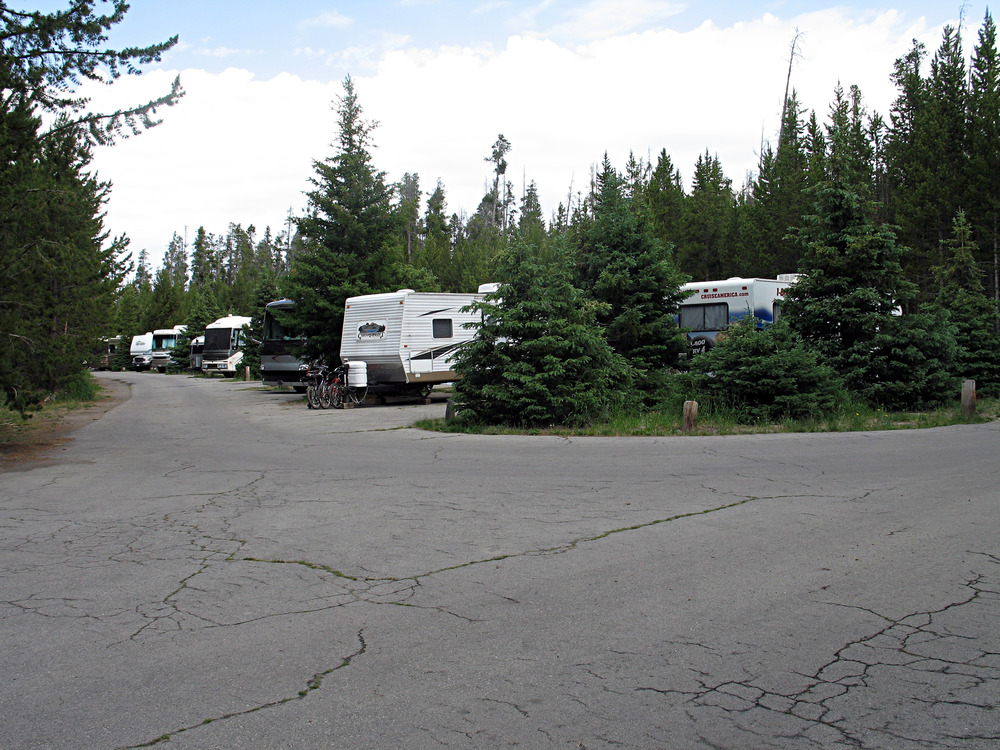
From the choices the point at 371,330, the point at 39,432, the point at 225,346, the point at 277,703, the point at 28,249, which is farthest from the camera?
the point at 225,346

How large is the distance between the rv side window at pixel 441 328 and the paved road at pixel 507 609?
12496 millimetres

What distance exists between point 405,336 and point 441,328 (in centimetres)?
128

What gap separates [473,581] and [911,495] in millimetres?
5501

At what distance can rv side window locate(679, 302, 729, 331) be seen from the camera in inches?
1123

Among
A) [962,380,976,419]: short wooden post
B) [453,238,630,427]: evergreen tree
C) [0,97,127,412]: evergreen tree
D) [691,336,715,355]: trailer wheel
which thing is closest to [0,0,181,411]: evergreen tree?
[0,97,127,412]: evergreen tree

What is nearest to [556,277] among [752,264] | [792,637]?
[792,637]

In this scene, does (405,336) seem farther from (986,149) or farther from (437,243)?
(437,243)

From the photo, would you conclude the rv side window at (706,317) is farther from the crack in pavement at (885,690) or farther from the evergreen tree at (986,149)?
the crack in pavement at (885,690)

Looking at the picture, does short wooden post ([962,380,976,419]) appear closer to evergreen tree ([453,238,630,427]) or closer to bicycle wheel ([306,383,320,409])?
evergreen tree ([453,238,630,427])

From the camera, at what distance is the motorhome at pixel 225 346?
153 feet

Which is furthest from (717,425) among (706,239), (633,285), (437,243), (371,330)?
(437,243)

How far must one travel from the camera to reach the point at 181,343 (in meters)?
61.0

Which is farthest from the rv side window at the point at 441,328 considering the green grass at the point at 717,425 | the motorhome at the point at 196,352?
the motorhome at the point at 196,352

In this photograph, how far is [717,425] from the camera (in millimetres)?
14797
